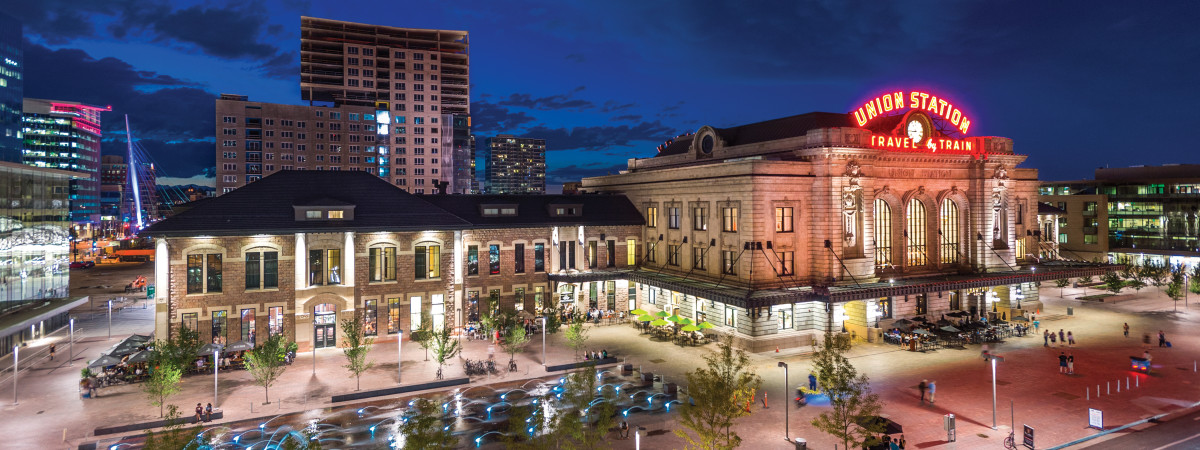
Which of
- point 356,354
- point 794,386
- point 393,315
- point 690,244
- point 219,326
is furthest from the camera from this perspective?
point 690,244

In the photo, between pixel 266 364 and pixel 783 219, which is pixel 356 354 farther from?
pixel 783 219

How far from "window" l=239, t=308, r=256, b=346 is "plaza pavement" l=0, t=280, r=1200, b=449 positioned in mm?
4259

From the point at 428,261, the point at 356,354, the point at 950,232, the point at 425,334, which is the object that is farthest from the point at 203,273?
the point at 950,232

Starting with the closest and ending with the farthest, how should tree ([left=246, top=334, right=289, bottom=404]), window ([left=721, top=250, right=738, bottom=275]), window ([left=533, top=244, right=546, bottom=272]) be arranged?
tree ([left=246, top=334, right=289, bottom=404]), window ([left=721, top=250, right=738, bottom=275]), window ([left=533, top=244, right=546, bottom=272])

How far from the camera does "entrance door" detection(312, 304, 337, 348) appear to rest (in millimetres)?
46656

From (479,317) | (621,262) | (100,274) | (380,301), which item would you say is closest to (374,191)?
(380,301)

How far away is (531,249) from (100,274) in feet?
301

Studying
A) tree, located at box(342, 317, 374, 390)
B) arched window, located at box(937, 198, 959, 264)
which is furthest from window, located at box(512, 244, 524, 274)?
arched window, located at box(937, 198, 959, 264)

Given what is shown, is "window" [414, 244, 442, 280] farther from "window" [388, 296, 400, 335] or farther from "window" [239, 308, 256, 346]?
"window" [239, 308, 256, 346]

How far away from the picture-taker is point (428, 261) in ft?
167

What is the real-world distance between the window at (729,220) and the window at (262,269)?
120 feet

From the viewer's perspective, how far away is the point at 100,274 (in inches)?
4035

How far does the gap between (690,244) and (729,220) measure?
6137 mm

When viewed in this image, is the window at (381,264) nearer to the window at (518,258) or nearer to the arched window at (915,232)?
the window at (518,258)
